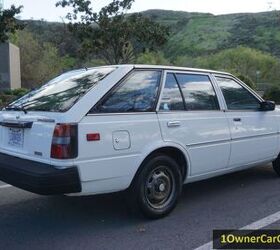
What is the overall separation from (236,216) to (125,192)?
128 cm

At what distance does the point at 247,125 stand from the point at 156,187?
178 centimetres

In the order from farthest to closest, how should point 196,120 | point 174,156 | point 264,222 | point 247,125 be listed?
point 247,125 → point 196,120 → point 174,156 → point 264,222

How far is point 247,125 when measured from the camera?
6.62 meters

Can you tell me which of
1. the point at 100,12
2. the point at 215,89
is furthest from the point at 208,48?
the point at 215,89

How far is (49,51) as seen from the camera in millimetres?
47094

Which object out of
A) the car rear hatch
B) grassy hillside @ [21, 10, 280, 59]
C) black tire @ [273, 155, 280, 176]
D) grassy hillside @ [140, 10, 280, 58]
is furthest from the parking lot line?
grassy hillside @ [140, 10, 280, 58]

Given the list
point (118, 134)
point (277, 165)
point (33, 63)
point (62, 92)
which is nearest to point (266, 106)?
point (277, 165)

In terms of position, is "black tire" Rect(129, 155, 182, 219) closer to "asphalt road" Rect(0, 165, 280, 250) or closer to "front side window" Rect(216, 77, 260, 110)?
"asphalt road" Rect(0, 165, 280, 250)

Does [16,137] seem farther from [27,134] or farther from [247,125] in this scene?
[247,125]

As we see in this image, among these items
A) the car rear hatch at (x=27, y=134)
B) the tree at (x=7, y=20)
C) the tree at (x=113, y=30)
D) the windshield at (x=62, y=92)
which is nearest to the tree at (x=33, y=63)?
the tree at (x=113, y=30)

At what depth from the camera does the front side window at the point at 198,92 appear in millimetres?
5973

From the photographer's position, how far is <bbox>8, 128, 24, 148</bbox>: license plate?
17.5 feet

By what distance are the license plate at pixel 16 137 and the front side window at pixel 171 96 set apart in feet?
5.04

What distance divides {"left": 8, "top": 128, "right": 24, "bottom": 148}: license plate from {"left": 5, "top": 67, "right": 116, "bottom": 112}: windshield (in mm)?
264
